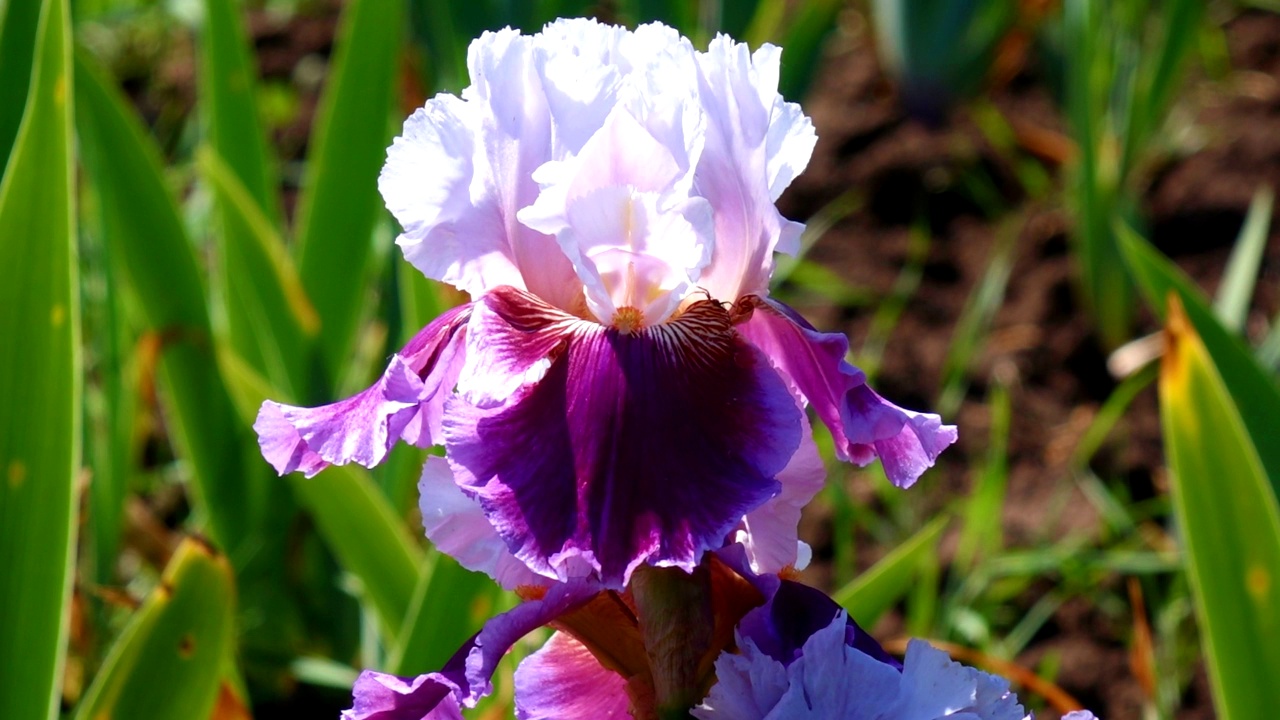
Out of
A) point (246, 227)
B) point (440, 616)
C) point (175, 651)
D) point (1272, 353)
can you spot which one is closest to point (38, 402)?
point (175, 651)

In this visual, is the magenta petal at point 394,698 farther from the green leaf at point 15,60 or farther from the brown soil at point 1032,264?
the brown soil at point 1032,264

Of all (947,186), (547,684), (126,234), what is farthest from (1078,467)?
(547,684)

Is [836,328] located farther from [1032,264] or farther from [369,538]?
[369,538]

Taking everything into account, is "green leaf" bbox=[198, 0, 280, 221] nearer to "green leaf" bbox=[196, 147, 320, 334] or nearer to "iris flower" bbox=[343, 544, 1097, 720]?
"green leaf" bbox=[196, 147, 320, 334]

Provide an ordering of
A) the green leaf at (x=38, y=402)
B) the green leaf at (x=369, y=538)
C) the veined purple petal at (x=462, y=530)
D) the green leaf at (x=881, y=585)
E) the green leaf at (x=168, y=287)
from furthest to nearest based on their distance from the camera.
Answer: the green leaf at (x=168, y=287) → the green leaf at (x=369, y=538) → the green leaf at (x=881, y=585) → the green leaf at (x=38, y=402) → the veined purple petal at (x=462, y=530)

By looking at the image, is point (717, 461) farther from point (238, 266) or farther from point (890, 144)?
point (890, 144)

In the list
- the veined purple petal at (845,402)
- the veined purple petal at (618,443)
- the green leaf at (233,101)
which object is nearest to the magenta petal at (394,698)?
the veined purple petal at (618,443)

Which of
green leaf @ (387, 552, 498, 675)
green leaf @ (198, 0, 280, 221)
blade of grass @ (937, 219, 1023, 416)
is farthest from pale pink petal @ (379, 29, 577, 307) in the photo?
blade of grass @ (937, 219, 1023, 416)
